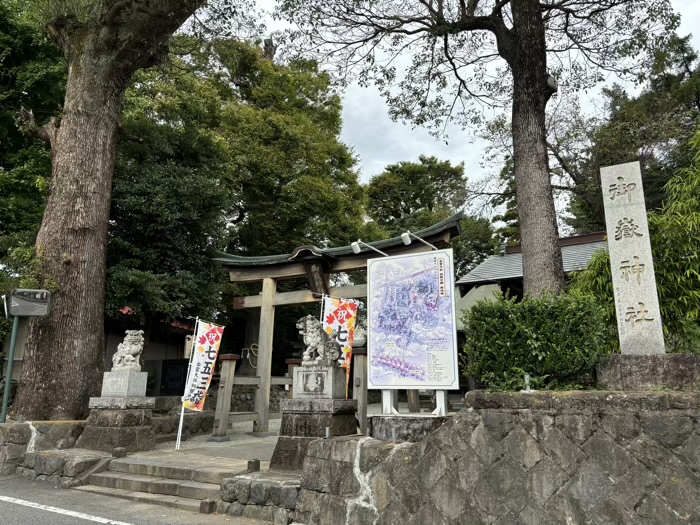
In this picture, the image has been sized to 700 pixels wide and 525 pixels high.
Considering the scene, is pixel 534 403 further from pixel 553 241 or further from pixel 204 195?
pixel 204 195

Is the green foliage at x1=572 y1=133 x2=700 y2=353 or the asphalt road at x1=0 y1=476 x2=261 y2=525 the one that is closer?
the asphalt road at x1=0 y1=476 x2=261 y2=525

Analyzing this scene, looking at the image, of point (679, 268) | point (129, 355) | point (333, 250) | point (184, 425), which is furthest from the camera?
point (333, 250)

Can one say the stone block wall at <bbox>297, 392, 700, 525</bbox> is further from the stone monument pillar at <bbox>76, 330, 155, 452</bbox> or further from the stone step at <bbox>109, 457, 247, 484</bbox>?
the stone monument pillar at <bbox>76, 330, 155, 452</bbox>

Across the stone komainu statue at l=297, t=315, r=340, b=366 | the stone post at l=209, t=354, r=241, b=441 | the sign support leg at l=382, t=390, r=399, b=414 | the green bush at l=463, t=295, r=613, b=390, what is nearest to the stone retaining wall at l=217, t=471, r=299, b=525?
the sign support leg at l=382, t=390, r=399, b=414

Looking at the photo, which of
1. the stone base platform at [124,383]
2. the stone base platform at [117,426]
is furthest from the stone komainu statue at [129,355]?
the stone base platform at [117,426]

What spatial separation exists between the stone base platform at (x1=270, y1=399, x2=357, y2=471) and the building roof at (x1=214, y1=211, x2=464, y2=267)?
436cm

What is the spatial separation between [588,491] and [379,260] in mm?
2973

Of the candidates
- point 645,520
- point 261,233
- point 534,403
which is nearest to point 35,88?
point 261,233

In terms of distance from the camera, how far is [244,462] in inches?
256

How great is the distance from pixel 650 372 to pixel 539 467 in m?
1.47

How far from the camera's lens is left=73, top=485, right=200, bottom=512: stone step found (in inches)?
Result: 202

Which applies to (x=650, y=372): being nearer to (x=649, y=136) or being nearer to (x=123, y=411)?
(x=123, y=411)

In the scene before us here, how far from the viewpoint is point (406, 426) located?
4430mm

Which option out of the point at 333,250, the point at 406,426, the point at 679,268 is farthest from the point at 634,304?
the point at 333,250
